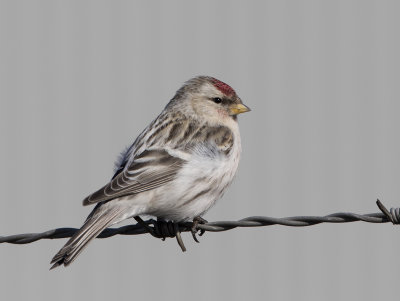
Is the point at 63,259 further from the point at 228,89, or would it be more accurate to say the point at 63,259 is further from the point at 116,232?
the point at 228,89

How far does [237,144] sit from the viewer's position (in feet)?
25.1

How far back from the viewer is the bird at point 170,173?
631cm

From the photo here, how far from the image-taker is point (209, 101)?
8.16 m

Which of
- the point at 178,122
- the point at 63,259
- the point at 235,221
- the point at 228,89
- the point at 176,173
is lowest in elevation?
the point at 63,259

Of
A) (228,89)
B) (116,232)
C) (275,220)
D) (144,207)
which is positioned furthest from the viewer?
(228,89)

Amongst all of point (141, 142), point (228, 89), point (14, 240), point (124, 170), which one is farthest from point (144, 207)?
point (228, 89)

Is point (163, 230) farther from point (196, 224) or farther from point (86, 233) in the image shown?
point (86, 233)

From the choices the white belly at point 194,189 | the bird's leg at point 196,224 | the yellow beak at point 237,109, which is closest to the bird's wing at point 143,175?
the white belly at point 194,189

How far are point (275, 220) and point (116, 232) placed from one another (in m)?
1.50

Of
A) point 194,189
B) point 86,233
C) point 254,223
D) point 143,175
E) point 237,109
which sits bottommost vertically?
point 86,233

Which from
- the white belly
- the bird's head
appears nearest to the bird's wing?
the white belly

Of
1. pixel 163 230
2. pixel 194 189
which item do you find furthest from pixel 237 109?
pixel 163 230

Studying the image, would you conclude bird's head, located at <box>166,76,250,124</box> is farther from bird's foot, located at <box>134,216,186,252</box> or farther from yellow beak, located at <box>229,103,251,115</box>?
bird's foot, located at <box>134,216,186,252</box>

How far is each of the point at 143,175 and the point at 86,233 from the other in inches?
34.6
